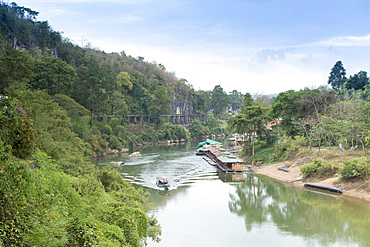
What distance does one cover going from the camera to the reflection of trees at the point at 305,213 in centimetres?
1819

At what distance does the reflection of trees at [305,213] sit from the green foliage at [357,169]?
7.49ft

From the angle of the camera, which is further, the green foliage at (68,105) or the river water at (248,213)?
the green foliage at (68,105)

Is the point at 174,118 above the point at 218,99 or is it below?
below

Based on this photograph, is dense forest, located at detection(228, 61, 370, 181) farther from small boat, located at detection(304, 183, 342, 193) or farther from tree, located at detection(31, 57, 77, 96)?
tree, located at detection(31, 57, 77, 96)

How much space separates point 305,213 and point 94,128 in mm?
31094

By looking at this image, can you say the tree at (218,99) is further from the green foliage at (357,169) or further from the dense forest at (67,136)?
the green foliage at (357,169)

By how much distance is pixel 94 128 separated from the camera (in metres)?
45.8

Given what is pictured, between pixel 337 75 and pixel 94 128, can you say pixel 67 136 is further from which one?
pixel 337 75

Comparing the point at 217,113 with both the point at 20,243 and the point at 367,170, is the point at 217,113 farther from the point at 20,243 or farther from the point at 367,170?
the point at 20,243

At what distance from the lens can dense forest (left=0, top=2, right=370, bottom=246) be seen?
850 centimetres

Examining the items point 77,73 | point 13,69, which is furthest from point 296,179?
point 77,73

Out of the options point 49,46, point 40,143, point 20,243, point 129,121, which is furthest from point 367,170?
point 49,46

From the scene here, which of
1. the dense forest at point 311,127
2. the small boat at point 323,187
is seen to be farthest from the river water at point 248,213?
the dense forest at point 311,127

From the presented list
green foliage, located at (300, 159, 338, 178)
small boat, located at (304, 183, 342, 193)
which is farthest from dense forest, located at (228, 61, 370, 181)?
small boat, located at (304, 183, 342, 193)
